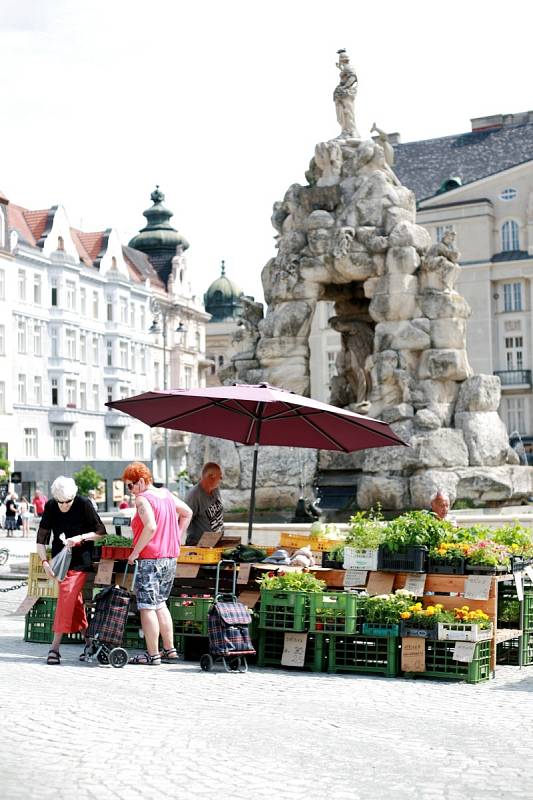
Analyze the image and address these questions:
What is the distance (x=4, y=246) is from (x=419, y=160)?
20303 mm

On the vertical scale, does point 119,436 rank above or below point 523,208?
below

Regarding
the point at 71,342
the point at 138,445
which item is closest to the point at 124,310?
the point at 71,342

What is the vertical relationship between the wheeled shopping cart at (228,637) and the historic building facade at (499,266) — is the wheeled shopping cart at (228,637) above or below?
below

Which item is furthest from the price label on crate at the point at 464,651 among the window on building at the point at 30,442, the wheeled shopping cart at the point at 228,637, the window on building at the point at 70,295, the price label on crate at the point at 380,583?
the window on building at the point at 70,295

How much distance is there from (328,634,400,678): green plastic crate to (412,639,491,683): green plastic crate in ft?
0.79

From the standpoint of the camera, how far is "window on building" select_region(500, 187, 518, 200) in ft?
191

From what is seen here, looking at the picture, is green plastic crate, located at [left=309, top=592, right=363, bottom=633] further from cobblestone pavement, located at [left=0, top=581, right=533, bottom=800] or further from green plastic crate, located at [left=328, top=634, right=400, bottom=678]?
cobblestone pavement, located at [left=0, top=581, right=533, bottom=800]

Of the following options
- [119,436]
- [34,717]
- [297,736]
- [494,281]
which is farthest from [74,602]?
[119,436]

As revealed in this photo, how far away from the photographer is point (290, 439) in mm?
13586

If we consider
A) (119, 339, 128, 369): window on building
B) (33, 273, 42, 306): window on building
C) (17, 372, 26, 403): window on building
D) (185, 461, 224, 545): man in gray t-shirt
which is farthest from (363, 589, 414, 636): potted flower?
(119, 339, 128, 369): window on building

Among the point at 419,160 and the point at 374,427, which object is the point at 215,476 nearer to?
the point at 374,427

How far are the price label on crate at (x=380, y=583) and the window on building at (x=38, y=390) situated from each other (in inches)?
2160

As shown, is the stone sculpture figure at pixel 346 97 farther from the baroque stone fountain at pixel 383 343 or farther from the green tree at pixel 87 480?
the green tree at pixel 87 480

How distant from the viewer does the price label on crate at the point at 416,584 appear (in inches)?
399
